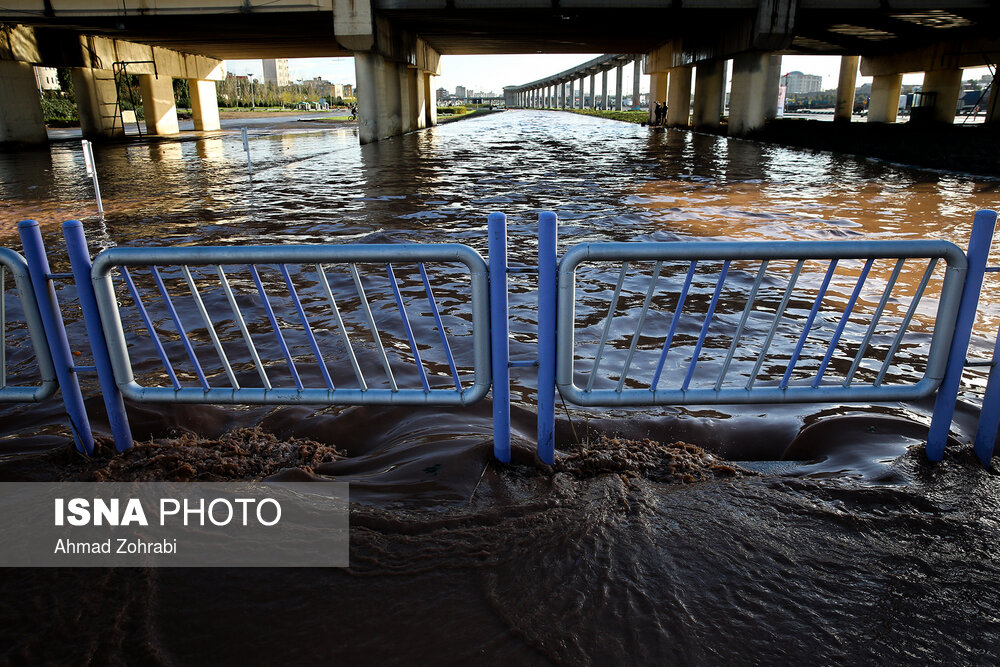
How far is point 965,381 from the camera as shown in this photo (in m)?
5.02

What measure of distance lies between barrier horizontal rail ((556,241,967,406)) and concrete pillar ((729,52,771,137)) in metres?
28.4

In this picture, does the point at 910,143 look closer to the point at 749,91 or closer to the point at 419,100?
the point at 749,91

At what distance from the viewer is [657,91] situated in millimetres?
55562

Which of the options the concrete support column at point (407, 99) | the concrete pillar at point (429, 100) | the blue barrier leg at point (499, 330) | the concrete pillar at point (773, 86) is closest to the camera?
the blue barrier leg at point (499, 330)

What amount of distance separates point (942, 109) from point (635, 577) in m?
49.8

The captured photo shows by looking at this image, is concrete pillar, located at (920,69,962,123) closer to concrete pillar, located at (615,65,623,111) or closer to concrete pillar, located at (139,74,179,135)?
concrete pillar, located at (139,74,179,135)

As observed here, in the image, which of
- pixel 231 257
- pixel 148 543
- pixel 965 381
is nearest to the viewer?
pixel 148 543

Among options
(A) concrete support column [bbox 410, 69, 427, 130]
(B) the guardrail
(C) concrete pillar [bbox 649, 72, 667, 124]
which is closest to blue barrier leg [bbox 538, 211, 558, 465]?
(B) the guardrail

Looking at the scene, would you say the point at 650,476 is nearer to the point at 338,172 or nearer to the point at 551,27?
the point at 338,172

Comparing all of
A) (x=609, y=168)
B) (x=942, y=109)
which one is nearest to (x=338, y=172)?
(x=609, y=168)

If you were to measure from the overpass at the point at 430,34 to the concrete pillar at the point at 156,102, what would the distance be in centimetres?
17

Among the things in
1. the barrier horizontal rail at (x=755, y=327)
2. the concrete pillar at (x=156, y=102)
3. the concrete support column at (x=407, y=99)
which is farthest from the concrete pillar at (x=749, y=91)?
the concrete pillar at (x=156, y=102)

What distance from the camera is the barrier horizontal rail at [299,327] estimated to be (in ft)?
11.2

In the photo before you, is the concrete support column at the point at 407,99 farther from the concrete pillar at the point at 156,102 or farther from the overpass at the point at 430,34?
the concrete pillar at the point at 156,102
